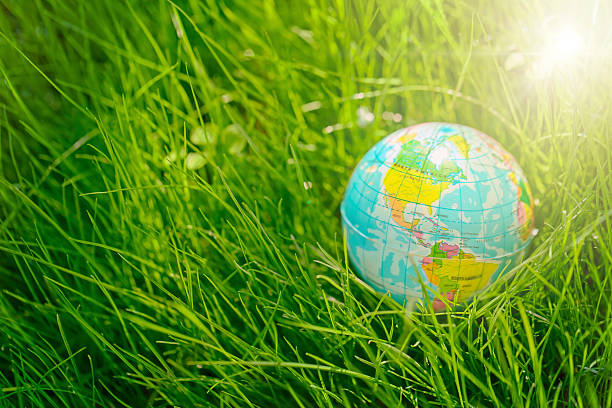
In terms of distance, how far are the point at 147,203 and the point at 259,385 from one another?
2.17 ft

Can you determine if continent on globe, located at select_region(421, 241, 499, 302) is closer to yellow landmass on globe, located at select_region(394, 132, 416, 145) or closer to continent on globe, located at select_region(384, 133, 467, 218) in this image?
continent on globe, located at select_region(384, 133, 467, 218)

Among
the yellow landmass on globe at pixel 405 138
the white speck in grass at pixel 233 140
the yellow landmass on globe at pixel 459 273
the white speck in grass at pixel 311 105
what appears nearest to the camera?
the yellow landmass on globe at pixel 459 273

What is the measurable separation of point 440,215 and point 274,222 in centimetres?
58

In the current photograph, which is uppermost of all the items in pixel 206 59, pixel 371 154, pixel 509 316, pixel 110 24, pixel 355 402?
pixel 110 24

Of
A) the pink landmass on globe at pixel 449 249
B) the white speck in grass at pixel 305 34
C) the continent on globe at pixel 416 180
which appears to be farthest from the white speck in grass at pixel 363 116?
the pink landmass on globe at pixel 449 249

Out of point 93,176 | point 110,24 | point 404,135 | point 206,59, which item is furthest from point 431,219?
point 110,24

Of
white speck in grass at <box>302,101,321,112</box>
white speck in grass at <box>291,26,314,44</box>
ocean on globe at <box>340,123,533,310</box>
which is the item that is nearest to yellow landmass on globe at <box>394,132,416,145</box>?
ocean on globe at <box>340,123,533,310</box>

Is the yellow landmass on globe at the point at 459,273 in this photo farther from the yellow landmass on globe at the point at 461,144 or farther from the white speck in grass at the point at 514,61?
the white speck in grass at the point at 514,61

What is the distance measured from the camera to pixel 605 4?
151cm

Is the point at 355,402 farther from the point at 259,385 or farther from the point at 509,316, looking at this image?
the point at 509,316

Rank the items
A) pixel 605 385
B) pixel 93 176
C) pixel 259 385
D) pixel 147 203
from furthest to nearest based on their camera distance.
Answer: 1. pixel 93 176
2. pixel 147 203
3. pixel 259 385
4. pixel 605 385

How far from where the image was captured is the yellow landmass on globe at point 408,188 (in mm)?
1295

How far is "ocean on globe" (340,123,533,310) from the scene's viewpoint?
50.8 inches

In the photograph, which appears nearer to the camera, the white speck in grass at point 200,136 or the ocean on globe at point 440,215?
the ocean on globe at point 440,215
